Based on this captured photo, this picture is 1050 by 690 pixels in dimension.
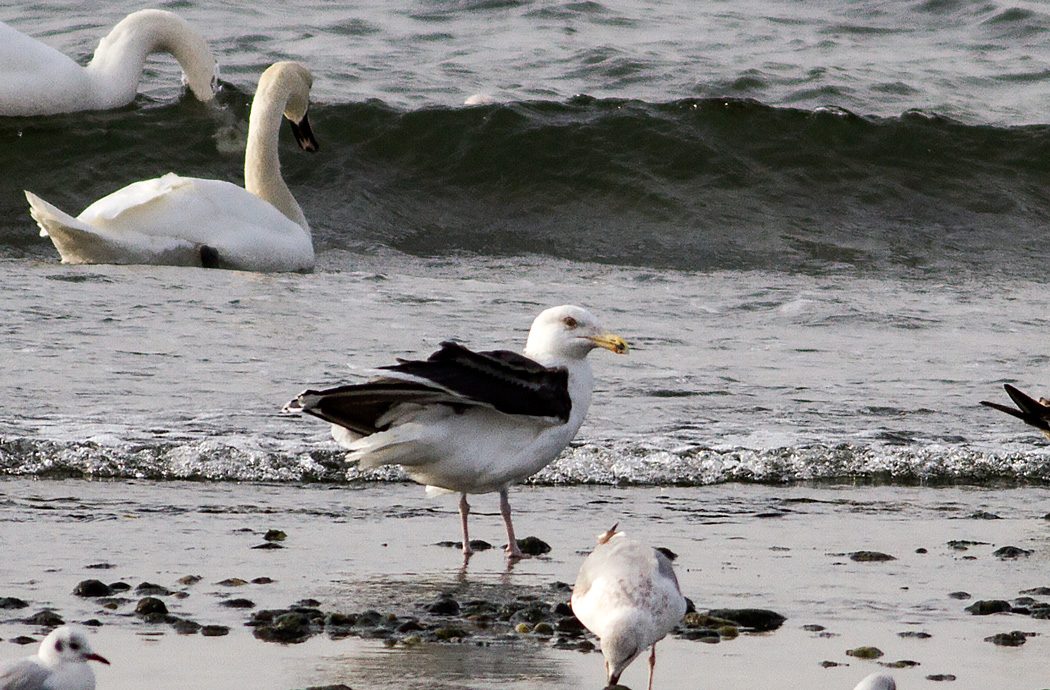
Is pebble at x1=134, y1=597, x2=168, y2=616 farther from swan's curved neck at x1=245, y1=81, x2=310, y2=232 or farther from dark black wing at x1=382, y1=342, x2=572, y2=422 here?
→ swan's curved neck at x1=245, y1=81, x2=310, y2=232

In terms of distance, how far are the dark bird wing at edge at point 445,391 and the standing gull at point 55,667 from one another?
145 cm

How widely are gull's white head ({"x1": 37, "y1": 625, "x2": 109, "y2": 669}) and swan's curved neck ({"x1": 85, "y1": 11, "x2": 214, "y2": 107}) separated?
11.8 meters

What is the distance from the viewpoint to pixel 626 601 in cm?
388

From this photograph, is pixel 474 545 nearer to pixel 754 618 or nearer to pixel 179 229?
pixel 754 618

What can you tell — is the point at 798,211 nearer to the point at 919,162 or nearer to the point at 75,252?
the point at 919,162

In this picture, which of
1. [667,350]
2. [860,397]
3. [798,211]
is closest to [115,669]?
[860,397]

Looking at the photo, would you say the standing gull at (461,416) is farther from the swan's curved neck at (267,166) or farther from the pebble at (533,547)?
the swan's curved neck at (267,166)

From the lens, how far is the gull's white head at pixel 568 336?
5473mm

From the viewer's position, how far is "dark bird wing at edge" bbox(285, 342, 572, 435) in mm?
4887

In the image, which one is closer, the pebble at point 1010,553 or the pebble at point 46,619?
the pebble at point 46,619

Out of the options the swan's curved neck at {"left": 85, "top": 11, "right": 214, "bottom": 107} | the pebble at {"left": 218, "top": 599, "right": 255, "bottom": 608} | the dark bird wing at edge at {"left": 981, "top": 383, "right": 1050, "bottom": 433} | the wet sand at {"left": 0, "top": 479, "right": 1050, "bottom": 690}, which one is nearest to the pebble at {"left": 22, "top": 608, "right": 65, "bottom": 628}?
the wet sand at {"left": 0, "top": 479, "right": 1050, "bottom": 690}

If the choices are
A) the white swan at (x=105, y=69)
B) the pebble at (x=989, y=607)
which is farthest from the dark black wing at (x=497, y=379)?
the white swan at (x=105, y=69)

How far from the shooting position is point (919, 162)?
1606cm

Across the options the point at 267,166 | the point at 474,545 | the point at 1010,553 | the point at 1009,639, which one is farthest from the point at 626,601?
the point at 267,166
